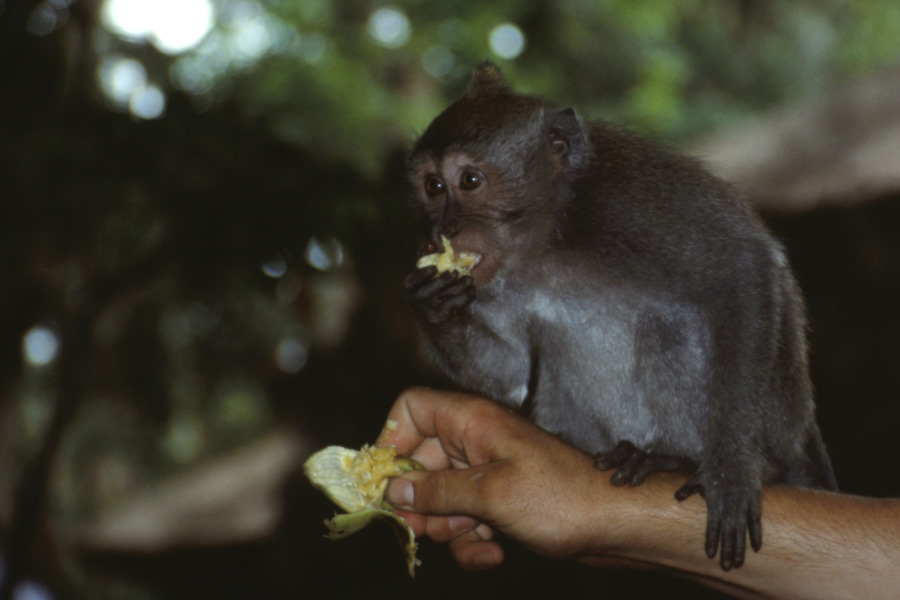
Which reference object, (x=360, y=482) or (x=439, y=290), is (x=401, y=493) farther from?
(x=439, y=290)

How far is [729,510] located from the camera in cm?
270

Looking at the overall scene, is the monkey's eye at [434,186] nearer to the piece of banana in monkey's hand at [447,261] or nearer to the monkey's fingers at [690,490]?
the piece of banana in monkey's hand at [447,261]

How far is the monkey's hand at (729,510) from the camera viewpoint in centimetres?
263

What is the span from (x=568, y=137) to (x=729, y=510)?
165 cm

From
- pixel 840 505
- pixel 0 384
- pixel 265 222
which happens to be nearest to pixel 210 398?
pixel 0 384

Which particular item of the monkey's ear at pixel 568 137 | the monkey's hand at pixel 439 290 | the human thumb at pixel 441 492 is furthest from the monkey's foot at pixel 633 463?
the monkey's ear at pixel 568 137

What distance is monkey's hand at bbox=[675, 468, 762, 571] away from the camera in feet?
8.63

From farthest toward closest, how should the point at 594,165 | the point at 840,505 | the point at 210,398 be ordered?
the point at 210,398 < the point at 594,165 < the point at 840,505

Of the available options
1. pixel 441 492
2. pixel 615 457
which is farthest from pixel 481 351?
pixel 441 492

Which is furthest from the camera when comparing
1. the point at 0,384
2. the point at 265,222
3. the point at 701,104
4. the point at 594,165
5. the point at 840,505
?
the point at 701,104

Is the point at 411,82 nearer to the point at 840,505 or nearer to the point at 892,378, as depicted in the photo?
the point at 892,378

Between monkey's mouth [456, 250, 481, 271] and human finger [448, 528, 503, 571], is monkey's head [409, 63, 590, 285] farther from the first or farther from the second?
human finger [448, 528, 503, 571]

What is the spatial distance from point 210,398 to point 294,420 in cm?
232

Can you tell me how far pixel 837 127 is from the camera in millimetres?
8828
